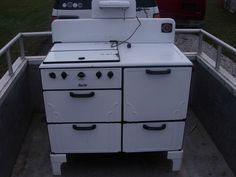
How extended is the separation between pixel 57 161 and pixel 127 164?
781 mm

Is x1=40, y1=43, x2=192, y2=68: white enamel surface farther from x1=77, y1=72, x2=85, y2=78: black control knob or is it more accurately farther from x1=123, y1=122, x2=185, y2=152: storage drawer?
x1=123, y1=122, x2=185, y2=152: storage drawer

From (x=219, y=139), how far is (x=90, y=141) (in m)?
1.53

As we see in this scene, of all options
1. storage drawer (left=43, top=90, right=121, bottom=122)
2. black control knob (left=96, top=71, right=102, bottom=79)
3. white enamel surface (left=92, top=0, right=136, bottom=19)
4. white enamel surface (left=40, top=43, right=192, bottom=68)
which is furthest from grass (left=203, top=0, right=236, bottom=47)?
black control knob (left=96, top=71, right=102, bottom=79)

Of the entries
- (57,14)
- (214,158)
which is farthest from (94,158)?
(57,14)

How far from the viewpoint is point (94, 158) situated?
4.11 metres

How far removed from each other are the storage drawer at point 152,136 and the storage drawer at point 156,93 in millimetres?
83

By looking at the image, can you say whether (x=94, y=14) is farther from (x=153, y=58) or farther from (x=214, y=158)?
(x=214, y=158)

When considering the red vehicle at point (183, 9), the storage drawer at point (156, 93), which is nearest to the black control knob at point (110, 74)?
the storage drawer at point (156, 93)

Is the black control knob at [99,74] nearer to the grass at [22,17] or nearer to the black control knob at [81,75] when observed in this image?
the black control knob at [81,75]

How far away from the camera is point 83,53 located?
3.63 meters

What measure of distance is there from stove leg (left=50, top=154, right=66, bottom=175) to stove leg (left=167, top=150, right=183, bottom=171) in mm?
1087

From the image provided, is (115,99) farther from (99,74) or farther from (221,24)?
(221,24)

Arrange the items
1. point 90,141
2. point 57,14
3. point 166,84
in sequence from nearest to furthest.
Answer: point 166,84 → point 90,141 → point 57,14

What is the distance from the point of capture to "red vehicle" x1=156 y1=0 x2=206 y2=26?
10336 millimetres
